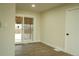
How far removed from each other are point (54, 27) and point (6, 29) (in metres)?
2.62

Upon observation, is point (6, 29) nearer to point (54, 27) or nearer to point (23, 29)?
point (54, 27)

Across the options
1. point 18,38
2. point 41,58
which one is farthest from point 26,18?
point 41,58

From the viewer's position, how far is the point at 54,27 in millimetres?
5254

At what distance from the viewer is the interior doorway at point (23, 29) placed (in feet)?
20.8

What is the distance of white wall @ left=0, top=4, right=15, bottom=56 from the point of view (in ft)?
10.1

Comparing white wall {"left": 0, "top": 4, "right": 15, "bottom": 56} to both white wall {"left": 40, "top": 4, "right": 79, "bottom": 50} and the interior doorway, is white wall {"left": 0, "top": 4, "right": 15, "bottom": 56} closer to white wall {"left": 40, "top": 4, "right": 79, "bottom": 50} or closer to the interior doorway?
white wall {"left": 40, "top": 4, "right": 79, "bottom": 50}

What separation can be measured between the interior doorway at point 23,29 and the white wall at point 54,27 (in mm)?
672

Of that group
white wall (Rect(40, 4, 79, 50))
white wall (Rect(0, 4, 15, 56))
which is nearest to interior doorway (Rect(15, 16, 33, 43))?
white wall (Rect(40, 4, 79, 50))

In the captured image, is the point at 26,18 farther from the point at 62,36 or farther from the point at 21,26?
the point at 62,36

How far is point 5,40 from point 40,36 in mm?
3898

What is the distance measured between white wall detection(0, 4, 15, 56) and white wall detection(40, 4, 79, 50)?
2072mm

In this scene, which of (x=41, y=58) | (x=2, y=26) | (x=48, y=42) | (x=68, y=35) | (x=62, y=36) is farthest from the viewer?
(x=48, y=42)

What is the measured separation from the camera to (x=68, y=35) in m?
4.16

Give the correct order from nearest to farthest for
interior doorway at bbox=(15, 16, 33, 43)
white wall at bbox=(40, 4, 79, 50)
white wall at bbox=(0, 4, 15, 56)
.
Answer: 1. white wall at bbox=(0, 4, 15, 56)
2. white wall at bbox=(40, 4, 79, 50)
3. interior doorway at bbox=(15, 16, 33, 43)
